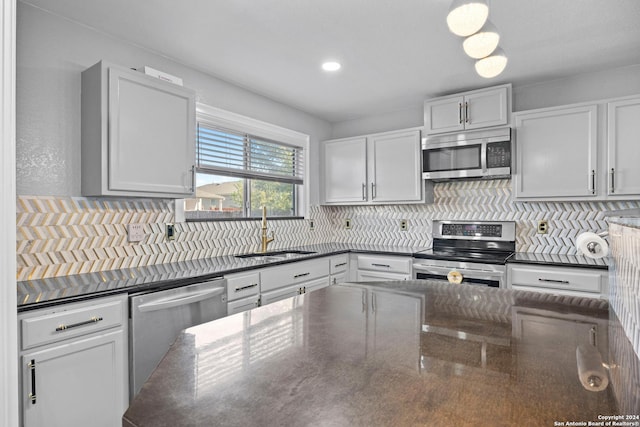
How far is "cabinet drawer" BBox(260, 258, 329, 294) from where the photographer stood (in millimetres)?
2906

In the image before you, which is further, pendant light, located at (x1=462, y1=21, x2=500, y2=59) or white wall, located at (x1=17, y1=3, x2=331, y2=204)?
white wall, located at (x1=17, y1=3, x2=331, y2=204)

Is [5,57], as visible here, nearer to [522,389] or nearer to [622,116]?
[522,389]

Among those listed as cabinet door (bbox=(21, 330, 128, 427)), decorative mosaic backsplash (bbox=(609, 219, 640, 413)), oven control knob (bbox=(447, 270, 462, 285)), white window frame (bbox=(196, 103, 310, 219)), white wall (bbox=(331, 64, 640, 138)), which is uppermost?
white wall (bbox=(331, 64, 640, 138))

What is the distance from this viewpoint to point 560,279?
9.44ft

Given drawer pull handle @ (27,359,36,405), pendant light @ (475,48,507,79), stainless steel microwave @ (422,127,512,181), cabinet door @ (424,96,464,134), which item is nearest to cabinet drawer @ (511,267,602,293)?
stainless steel microwave @ (422,127,512,181)

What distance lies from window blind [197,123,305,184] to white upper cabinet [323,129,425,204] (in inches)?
16.3

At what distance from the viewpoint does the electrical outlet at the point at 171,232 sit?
285 cm

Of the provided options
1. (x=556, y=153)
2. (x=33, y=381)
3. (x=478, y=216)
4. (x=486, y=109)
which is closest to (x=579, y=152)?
(x=556, y=153)

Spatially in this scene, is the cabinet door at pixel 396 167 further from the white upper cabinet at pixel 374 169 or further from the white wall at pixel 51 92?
the white wall at pixel 51 92

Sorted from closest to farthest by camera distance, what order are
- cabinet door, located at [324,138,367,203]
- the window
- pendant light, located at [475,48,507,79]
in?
pendant light, located at [475,48,507,79], the window, cabinet door, located at [324,138,367,203]

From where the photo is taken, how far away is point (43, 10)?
2203 mm

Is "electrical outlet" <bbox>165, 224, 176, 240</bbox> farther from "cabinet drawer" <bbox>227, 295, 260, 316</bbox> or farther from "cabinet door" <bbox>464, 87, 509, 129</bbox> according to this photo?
"cabinet door" <bbox>464, 87, 509, 129</bbox>

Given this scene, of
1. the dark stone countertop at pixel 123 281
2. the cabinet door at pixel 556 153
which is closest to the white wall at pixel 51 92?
the dark stone countertop at pixel 123 281

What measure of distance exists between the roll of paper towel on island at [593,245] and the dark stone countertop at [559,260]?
1.83 m
